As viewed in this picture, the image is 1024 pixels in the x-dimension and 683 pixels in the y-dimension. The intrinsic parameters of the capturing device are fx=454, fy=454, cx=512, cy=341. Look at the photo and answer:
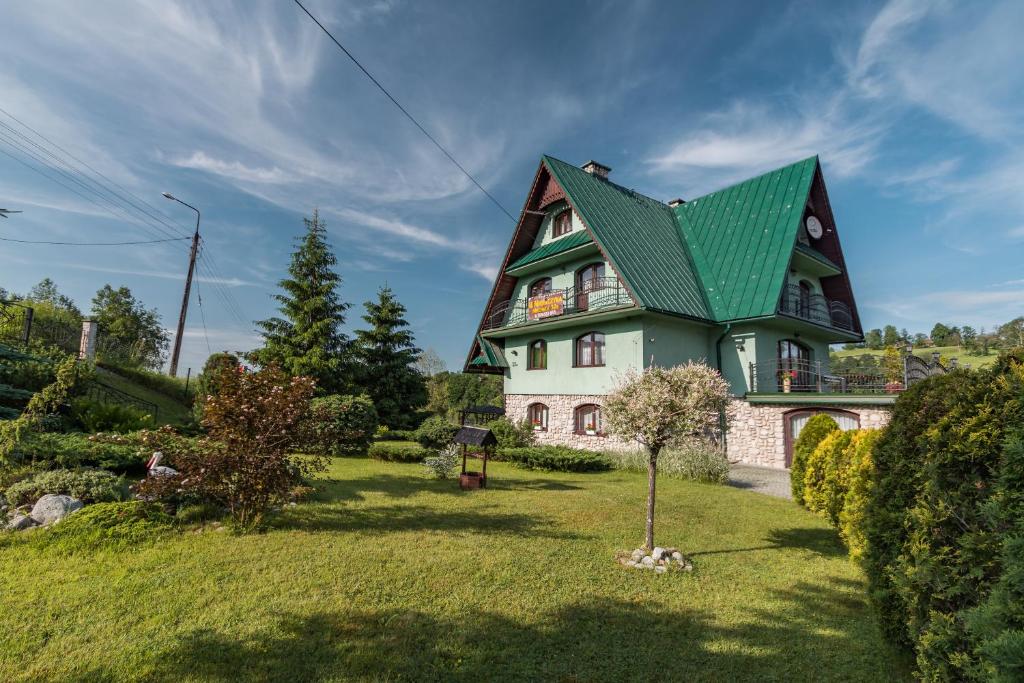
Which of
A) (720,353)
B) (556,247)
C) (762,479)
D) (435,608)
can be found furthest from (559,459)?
(435,608)

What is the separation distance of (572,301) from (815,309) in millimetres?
9764

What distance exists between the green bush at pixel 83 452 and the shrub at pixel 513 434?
11.8 meters

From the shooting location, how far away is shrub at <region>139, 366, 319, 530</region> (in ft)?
20.8

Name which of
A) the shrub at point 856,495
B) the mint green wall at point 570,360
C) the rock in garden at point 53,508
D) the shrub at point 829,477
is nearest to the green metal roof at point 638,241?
the mint green wall at point 570,360

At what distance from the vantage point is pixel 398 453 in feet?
47.3

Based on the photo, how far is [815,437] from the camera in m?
10.2

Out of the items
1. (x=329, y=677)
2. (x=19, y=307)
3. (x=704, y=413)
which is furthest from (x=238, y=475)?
(x=19, y=307)

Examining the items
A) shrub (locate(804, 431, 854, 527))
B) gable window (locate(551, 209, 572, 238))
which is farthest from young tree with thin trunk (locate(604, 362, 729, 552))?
gable window (locate(551, 209, 572, 238))

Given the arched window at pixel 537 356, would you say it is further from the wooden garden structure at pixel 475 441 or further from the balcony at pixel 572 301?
the wooden garden structure at pixel 475 441

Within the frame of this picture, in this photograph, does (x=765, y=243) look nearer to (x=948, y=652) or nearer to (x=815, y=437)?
(x=815, y=437)

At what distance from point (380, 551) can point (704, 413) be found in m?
4.78

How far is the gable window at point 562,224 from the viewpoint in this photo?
19.8 meters

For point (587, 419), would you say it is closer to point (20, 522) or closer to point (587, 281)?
point (587, 281)

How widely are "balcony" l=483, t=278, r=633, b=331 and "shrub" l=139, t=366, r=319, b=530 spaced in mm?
12135
